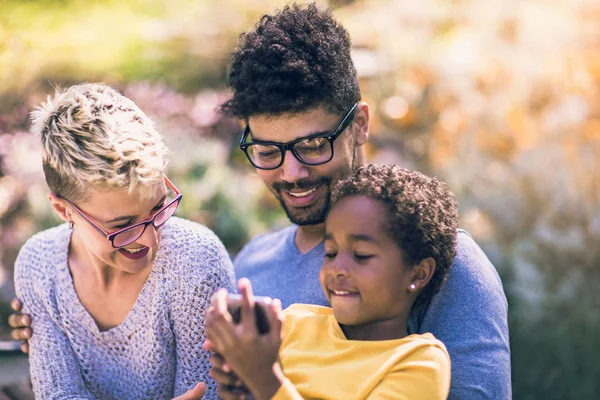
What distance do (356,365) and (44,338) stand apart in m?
1.25

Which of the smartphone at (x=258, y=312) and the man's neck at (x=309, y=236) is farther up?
the smartphone at (x=258, y=312)

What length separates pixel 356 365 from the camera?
2.16 meters

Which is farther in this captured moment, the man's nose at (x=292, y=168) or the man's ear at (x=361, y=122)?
the man's ear at (x=361, y=122)

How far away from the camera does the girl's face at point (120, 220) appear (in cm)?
245

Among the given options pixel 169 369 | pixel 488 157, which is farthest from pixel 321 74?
pixel 488 157

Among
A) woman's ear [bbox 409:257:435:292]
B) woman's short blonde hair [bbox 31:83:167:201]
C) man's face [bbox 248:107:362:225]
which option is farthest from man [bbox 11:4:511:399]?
woman's short blonde hair [bbox 31:83:167:201]

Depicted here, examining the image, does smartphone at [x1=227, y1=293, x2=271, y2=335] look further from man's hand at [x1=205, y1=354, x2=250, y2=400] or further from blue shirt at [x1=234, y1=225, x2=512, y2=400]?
blue shirt at [x1=234, y1=225, x2=512, y2=400]

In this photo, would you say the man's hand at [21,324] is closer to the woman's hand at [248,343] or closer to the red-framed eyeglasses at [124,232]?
the red-framed eyeglasses at [124,232]

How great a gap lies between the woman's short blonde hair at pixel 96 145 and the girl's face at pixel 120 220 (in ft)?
0.11

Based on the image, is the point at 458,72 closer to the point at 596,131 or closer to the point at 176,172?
the point at 596,131

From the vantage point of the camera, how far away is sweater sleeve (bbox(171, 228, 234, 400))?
2627 mm

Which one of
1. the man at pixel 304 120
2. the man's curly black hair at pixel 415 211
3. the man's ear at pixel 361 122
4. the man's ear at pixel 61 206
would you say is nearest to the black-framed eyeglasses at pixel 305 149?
the man at pixel 304 120

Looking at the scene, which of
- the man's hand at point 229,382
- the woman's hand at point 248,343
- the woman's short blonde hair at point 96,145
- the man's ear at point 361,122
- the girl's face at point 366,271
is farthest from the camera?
the man's ear at point 361,122

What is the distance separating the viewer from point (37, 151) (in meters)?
6.22
